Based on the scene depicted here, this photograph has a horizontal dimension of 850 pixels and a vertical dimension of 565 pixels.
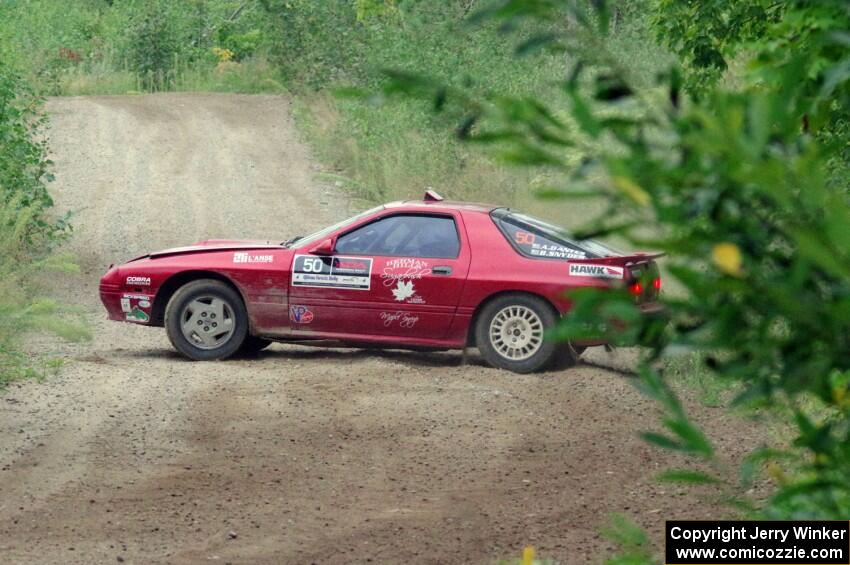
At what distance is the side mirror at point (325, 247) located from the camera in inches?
493

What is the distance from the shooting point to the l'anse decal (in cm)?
1200

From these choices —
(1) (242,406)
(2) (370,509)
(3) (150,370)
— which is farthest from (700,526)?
(3) (150,370)

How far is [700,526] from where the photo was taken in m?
3.66

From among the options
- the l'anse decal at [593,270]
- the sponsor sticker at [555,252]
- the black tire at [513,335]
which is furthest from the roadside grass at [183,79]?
the l'anse decal at [593,270]

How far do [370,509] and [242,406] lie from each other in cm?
312

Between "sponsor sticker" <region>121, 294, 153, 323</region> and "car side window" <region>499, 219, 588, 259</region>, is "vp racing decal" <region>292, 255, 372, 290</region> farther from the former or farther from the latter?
"sponsor sticker" <region>121, 294, 153, 323</region>

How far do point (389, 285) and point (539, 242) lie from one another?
1.42 meters

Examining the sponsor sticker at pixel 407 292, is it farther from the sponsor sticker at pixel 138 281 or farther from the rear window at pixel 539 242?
the sponsor sticker at pixel 138 281

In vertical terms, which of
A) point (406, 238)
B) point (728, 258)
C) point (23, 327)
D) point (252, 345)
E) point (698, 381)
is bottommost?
point (698, 381)

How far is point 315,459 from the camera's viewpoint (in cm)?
901

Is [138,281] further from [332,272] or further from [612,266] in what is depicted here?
[612,266]

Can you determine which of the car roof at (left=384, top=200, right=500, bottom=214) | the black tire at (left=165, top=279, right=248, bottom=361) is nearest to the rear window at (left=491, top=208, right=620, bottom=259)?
the car roof at (left=384, top=200, right=500, bottom=214)

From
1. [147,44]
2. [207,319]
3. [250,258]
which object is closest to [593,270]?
[250,258]

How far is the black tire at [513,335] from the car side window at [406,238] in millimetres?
668
